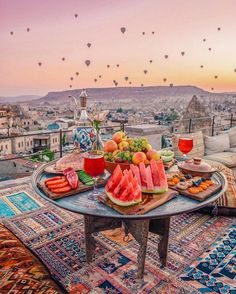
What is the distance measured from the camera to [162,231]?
1.88 meters

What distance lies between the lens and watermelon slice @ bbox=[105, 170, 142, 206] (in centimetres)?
130

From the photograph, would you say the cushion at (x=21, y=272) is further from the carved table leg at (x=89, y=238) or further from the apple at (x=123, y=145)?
the apple at (x=123, y=145)

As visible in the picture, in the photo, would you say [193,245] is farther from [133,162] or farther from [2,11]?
[2,11]

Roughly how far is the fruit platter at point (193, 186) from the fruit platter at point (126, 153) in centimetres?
20

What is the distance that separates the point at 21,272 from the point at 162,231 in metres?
1.04

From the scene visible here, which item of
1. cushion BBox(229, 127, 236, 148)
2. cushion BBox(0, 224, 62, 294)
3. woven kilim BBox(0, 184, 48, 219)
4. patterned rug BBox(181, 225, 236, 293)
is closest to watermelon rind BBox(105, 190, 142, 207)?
cushion BBox(0, 224, 62, 294)

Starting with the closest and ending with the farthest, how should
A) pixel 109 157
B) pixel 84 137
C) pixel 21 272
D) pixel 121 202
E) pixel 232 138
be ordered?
1. pixel 21 272
2. pixel 121 202
3. pixel 109 157
4. pixel 84 137
5. pixel 232 138

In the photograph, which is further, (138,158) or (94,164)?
(138,158)

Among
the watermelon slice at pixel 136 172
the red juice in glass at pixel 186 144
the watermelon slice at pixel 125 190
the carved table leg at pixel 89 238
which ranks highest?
the red juice in glass at pixel 186 144

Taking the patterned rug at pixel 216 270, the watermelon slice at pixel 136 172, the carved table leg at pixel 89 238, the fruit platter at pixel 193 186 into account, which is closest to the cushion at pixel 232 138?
the patterned rug at pixel 216 270

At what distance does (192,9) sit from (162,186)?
714cm

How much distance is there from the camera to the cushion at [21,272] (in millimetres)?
1068

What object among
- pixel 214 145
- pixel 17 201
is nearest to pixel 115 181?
pixel 17 201

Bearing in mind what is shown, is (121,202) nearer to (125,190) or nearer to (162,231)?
(125,190)
